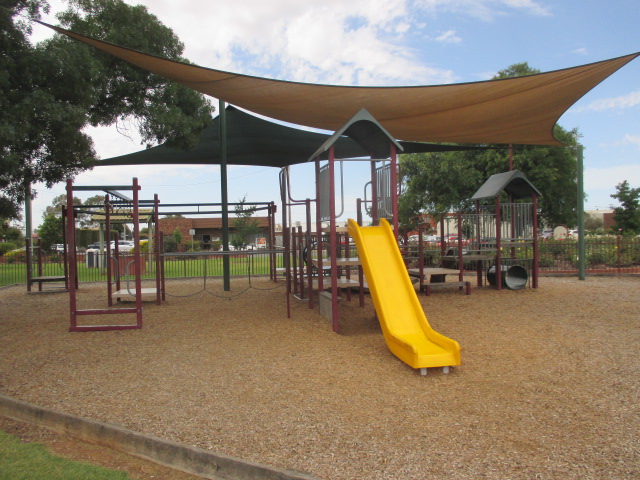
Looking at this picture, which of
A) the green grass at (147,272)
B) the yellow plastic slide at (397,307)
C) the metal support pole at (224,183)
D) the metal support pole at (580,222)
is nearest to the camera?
the yellow plastic slide at (397,307)

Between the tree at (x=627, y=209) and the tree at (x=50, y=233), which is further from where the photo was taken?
the tree at (x=50, y=233)

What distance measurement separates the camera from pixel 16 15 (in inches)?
261

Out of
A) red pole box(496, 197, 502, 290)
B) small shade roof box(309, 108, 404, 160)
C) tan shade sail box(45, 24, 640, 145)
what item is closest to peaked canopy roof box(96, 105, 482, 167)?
tan shade sail box(45, 24, 640, 145)

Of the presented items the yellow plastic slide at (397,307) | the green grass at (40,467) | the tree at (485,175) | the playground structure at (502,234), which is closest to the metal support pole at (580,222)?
the playground structure at (502,234)

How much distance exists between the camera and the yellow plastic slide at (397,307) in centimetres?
469

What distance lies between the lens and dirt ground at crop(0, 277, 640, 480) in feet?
10.0

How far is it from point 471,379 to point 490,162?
74.7 feet

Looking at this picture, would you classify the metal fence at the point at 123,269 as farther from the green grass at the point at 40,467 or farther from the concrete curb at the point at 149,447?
the green grass at the point at 40,467

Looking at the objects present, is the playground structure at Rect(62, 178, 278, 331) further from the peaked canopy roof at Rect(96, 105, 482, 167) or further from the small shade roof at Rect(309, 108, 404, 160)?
the small shade roof at Rect(309, 108, 404, 160)

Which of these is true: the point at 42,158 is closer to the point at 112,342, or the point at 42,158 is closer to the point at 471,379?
the point at 112,342

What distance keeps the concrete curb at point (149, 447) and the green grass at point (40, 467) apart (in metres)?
0.26

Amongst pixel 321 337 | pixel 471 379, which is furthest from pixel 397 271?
pixel 471 379

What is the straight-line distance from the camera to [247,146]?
12062 millimetres

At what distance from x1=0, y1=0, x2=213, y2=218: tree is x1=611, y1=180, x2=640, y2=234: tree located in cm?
2531
